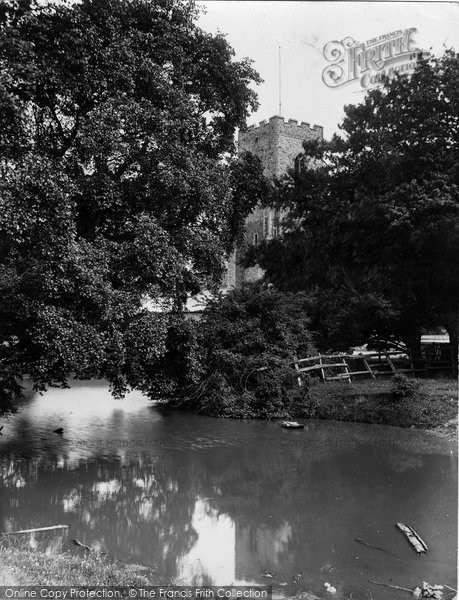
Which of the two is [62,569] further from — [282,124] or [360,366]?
[282,124]

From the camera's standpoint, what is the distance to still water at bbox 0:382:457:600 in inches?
273

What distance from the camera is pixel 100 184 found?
1019 cm

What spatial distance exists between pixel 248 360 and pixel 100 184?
8214 millimetres

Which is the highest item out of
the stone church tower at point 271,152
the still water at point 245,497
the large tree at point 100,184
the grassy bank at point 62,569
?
the stone church tower at point 271,152

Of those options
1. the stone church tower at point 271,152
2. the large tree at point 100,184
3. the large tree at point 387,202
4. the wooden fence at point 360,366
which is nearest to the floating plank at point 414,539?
the large tree at point 100,184

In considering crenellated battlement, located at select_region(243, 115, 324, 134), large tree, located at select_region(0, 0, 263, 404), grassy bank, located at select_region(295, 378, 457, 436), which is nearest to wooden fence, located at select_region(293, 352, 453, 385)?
grassy bank, located at select_region(295, 378, 457, 436)

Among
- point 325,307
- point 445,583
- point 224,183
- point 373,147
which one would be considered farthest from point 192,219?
point 325,307

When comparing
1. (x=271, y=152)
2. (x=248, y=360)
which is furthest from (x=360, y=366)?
(x=271, y=152)

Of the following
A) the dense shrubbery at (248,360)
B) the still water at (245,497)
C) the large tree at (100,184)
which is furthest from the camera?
the dense shrubbery at (248,360)

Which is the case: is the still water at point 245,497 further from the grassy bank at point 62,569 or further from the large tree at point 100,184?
the large tree at point 100,184

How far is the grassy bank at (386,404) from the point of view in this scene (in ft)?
49.3

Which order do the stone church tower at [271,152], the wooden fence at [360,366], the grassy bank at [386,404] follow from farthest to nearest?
the stone church tower at [271,152] → the wooden fence at [360,366] → the grassy bank at [386,404]

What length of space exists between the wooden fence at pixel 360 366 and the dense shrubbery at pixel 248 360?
0.66 metres

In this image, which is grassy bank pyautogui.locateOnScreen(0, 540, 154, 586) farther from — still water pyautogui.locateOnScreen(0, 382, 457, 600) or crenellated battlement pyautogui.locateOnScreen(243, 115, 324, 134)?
crenellated battlement pyautogui.locateOnScreen(243, 115, 324, 134)
